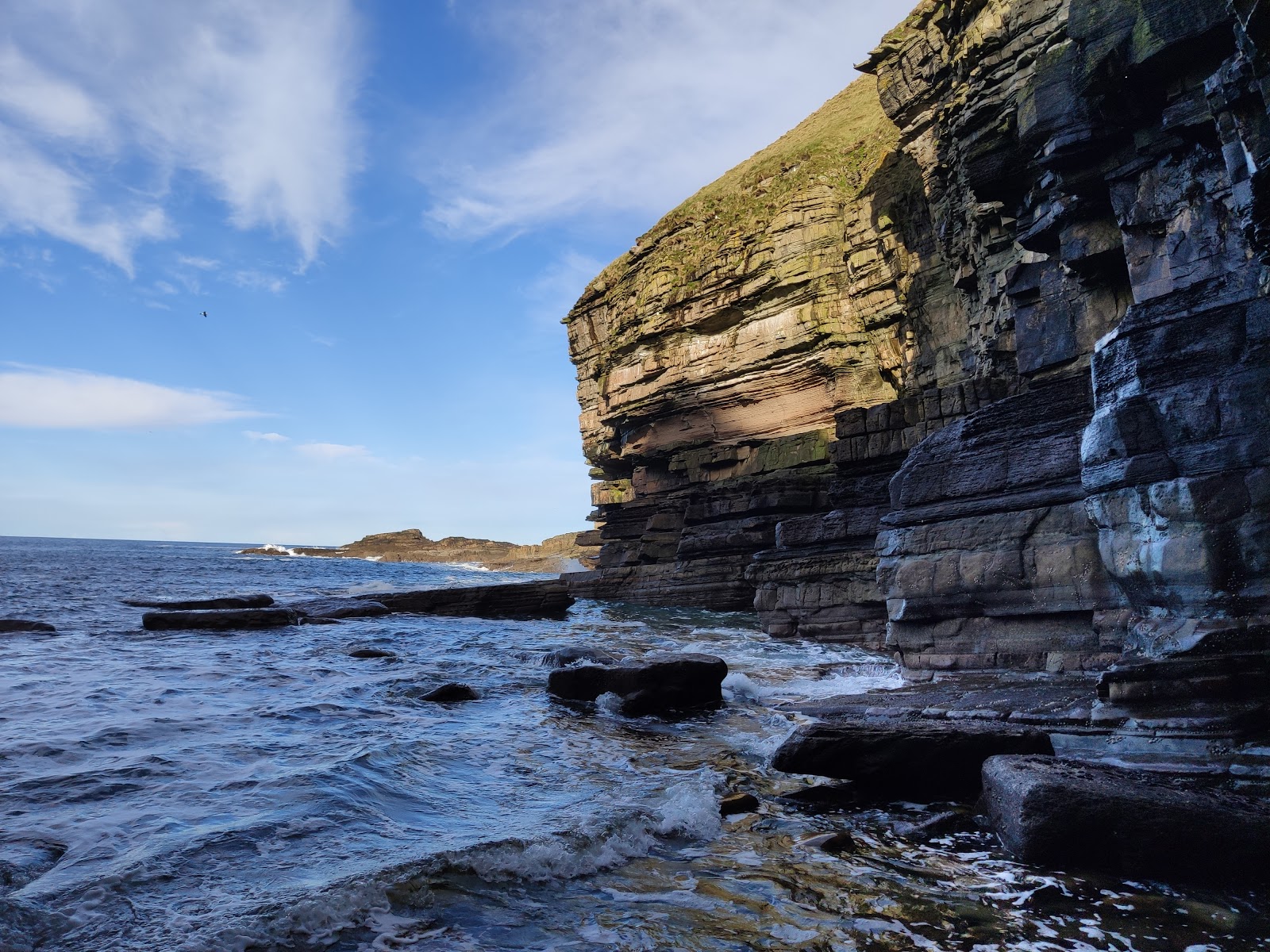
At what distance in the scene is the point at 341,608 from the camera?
86.3 feet

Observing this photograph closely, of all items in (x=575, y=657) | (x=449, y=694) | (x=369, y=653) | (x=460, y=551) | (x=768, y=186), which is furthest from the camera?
(x=460, y=551)

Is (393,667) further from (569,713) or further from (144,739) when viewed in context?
(144,739)

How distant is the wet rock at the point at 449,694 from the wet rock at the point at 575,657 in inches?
117

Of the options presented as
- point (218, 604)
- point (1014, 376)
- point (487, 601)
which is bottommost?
point (487, 601)

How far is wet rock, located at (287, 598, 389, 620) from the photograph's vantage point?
25406 millimetres

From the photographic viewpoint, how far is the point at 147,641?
723 inches

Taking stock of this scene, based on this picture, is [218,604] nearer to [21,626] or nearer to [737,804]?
[21,626]

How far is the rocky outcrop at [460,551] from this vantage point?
109938 mm

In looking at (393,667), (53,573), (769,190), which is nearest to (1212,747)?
(393,667)

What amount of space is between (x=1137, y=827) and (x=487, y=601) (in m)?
26.4

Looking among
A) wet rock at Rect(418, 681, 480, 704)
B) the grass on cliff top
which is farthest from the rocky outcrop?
wet rock at Rect(418, 681, 480, 704)

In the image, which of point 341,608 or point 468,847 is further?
point 341,608

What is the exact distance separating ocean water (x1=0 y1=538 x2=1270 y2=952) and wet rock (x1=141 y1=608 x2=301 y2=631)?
10684 mm

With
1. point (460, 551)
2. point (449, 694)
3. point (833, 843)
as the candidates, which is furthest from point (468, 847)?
point (460, 551)
